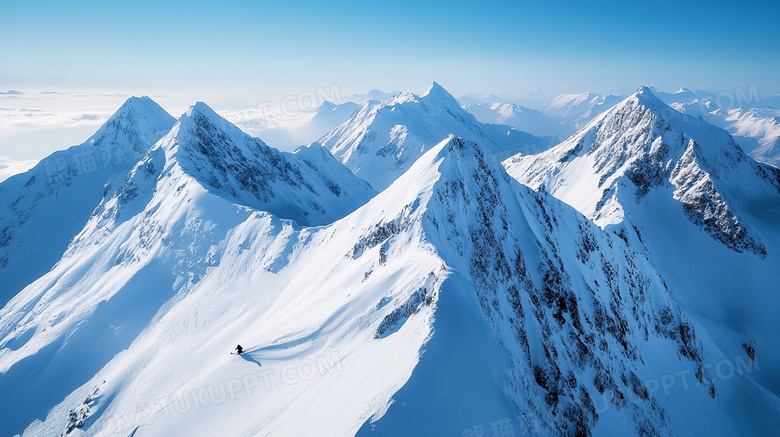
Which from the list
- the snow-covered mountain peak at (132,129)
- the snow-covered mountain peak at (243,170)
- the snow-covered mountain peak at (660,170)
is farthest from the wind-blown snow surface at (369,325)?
the snow-covered mountain peak at (132,129)

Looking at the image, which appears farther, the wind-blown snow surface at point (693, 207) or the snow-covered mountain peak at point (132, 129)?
the snow-covered mountain peak at point (132, 129)

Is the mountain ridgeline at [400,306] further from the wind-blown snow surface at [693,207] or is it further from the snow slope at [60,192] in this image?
the snow slope at [60,192]

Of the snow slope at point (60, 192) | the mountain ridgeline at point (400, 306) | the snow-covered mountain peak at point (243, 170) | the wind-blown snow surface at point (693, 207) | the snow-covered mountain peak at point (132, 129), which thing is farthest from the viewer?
the snow-covered mountain peak at point (132, 129)

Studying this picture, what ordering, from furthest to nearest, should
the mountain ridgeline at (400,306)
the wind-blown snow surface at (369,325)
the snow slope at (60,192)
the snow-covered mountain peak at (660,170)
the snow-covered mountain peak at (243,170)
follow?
the snow slope at (60,192), the snow-covered mountain peak at (660,170), the snow-covered mountain peak at (243,170), the mountain ridgeline at (400,306), the wind-blown snow surface at (369,325)

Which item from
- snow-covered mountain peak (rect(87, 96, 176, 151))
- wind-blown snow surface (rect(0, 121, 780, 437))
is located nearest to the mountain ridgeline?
wind-blown snow surface (rect(0, 121, 780, 437))

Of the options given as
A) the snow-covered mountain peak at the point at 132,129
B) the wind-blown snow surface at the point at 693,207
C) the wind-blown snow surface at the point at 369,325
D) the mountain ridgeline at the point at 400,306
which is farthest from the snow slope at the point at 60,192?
the wind-blown snow surface at the point at 693,207

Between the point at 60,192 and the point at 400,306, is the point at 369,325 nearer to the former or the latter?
the point at 400,306

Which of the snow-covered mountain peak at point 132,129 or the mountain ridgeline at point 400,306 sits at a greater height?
the snow-covered mountain peak at point 132,129

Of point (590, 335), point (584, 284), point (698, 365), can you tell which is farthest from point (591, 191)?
point (590, 335)
